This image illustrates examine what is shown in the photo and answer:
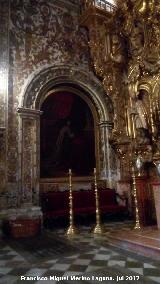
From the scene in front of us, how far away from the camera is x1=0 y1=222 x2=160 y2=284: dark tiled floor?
10.5 ft

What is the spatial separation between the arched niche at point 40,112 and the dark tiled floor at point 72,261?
7.07 ft

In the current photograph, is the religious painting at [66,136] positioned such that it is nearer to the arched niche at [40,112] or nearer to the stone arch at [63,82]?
the arched niche at [40,112]

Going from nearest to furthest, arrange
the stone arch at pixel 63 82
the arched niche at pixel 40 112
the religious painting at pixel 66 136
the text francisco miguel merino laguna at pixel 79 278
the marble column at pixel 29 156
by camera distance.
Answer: the text francisco miguel merino laguna at pixel 79 278 → the marble column at pixel 29 156 → the arched niche at pixel 40 112 → the stone arch at pixel 63 82 → the religious painting at pixel 66 136

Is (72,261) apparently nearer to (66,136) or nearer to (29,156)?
(29,156)

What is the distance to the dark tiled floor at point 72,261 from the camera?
10.5 feet

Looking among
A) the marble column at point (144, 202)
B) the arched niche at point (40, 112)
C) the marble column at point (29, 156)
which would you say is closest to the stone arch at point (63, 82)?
the arched niche at point (40, 112)

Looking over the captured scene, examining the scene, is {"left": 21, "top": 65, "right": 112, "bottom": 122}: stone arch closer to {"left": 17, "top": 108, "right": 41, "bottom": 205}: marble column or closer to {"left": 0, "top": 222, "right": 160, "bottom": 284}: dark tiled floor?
{"left": 17, "top": 108, "right": 41, "bottom": 205}: marble column

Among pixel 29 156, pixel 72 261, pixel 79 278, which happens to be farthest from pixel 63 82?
pixel 79 278

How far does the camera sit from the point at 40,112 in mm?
7500

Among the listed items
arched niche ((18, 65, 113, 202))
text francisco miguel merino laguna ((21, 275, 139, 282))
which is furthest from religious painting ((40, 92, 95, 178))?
text francisco miguel merino laguna ((21, 275, 139, 282))

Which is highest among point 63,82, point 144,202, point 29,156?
point 63,82

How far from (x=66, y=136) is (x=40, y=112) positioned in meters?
1.20

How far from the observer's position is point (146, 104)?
25.9 ft

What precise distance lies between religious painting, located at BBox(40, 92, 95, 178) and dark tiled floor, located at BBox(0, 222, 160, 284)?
2833 millimetres
